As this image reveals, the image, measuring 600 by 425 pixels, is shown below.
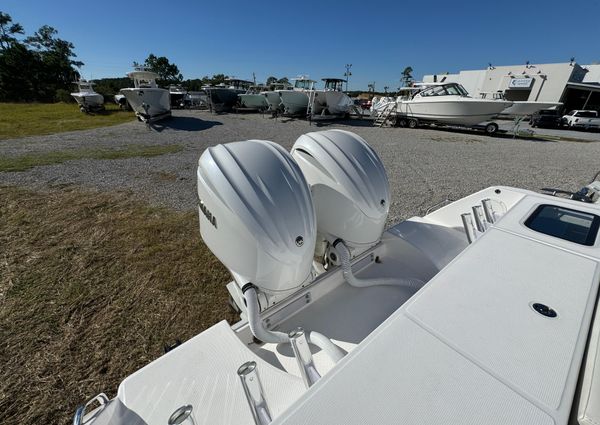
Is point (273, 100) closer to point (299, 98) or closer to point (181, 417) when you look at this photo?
point (299, 98)

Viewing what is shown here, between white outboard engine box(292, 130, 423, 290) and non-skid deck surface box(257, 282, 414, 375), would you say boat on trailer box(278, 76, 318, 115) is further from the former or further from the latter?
non-skid deck surface box(257, 282, 414, 375)

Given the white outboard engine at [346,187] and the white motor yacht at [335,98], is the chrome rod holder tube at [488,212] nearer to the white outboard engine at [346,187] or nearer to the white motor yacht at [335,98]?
the white outboard engine at [346,187]

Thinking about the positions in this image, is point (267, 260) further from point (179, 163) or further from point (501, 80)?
point (501, 80)

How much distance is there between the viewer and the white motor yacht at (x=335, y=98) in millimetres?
14266

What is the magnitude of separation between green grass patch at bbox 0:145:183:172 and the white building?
21659 mm

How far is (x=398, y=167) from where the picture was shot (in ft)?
20.4

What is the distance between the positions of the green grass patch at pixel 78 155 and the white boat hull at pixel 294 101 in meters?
9.01

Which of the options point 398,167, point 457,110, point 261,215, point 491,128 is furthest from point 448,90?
point 261,215

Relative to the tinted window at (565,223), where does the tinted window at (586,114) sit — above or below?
above

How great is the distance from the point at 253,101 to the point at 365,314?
68.3 ft

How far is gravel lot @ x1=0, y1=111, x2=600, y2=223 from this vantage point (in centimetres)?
455

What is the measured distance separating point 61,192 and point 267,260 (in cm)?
488

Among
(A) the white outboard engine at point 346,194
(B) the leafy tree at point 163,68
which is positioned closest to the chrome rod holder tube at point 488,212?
(A) the white outboard engine at point 346,194

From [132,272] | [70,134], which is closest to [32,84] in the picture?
[70,134]
